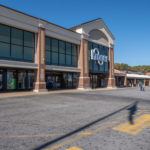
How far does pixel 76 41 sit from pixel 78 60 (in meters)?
3.31

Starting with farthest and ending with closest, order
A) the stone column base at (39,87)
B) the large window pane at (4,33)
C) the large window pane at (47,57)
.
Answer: the large window pane at (47,57)
the stone column base at (39,87)
the large window pane at (4,33)

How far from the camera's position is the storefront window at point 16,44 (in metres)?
17.3

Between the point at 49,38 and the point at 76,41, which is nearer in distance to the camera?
the point at 49,38

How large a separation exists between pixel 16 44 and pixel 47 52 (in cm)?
463

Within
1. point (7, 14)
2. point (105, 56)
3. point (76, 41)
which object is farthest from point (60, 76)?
point (7, 14)

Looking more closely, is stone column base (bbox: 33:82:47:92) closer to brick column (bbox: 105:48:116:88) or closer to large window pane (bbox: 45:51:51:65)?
large window pane (bbox: 45:51:51:65)

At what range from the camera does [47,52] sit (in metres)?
21.2

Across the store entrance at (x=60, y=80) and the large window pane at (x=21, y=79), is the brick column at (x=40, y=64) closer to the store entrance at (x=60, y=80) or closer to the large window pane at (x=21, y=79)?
the large window pane at (x=21, y=79)

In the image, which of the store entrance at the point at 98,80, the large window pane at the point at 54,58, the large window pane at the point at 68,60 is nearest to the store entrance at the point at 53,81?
the large window pane at the point at 68,60

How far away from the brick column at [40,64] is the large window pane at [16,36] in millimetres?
2317

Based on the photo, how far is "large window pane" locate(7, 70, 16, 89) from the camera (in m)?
18.9

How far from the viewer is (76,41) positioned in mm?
24219

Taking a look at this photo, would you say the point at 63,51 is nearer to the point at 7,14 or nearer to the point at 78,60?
the point at 78,60

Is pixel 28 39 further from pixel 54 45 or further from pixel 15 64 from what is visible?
pixel 15 64
